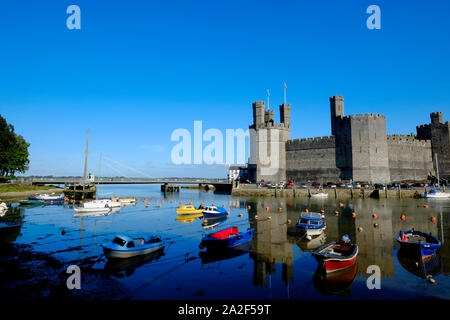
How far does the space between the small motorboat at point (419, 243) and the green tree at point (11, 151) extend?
2447 inches

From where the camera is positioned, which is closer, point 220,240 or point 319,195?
point 220,240

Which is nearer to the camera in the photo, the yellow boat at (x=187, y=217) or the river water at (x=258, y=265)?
the river water at (x=258, y=265)

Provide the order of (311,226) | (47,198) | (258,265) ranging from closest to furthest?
(258,265), (311,226), (47,198)

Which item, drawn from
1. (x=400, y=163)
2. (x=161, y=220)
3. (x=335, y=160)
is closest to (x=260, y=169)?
(x=335, y=160)

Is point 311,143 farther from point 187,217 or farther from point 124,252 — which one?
point 124,252

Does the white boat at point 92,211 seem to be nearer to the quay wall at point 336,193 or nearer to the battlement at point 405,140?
the quay wall at point 336,193

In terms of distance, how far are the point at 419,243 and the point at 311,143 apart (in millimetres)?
47625

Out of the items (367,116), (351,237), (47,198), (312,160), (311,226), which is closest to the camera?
(351,237)

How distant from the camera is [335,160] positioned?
55219 mm

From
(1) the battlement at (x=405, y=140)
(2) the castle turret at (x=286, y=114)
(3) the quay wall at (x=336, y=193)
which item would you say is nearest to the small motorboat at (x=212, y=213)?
(3) the quay wall at (x=336, y=193)

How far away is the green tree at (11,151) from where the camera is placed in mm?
49531

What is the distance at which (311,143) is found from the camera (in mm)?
58125

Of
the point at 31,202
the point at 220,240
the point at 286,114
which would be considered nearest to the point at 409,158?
the point at 286,114
